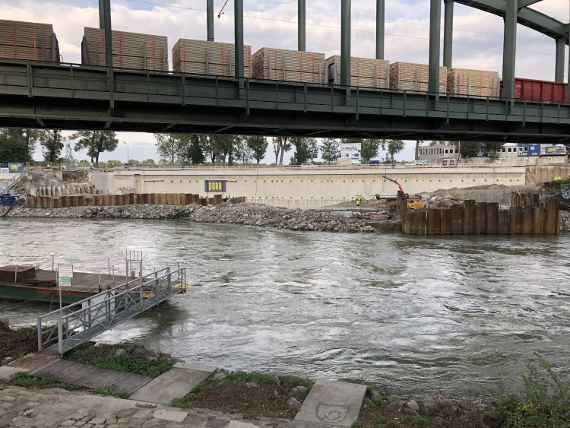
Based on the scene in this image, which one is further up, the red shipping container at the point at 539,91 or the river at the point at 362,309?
the red shipping container at the point at 539,91

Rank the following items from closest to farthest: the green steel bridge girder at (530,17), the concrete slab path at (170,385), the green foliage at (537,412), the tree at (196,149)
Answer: the green foliage at (537,412) → the concrete slab path at (170,385) → the green steel bridge girder at (530,17) → the tree at (196,149)

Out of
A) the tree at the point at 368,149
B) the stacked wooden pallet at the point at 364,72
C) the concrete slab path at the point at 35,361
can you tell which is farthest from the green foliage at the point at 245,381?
the tree at the point at 368,149

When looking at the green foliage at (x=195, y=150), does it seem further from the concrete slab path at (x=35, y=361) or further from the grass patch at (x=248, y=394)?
the grass patch at (x=248, y=394)

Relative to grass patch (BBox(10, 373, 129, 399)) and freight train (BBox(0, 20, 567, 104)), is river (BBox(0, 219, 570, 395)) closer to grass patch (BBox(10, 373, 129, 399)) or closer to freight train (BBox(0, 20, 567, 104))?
grass patch (BBox(10, 373, 129, 399))

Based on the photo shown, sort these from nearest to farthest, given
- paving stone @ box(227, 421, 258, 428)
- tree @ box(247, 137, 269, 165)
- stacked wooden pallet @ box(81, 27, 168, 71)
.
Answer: paving stone @ box(227, 421, 258, 428) → stacked wooden pallet @ box(81, 27, 168, 71) → tree @ box(247, 137, 269, 165)

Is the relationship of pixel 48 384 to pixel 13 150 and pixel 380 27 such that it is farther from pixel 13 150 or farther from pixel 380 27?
pixel 13 150

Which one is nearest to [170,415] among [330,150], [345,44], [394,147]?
[345,44]

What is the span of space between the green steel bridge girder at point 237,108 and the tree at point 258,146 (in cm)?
9359

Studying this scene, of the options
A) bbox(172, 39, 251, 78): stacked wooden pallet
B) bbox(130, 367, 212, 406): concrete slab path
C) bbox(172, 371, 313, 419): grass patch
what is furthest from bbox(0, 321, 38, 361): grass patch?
bbox(172, 39, 251, 78): stacked wooden pallet

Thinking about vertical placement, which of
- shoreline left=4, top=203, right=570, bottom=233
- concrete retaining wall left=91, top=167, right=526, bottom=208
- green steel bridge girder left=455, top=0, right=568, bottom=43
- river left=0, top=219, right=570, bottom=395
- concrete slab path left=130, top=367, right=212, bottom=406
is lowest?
river left=0, top=219, right=570, bottom=395

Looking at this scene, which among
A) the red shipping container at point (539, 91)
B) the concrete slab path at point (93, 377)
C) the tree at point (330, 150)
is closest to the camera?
the concrete slab path at point (93, 377)

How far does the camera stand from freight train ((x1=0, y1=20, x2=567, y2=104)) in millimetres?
16328

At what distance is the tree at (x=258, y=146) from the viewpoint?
117812 millimetres

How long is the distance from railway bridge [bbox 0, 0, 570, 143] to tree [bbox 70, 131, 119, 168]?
3989 inches
